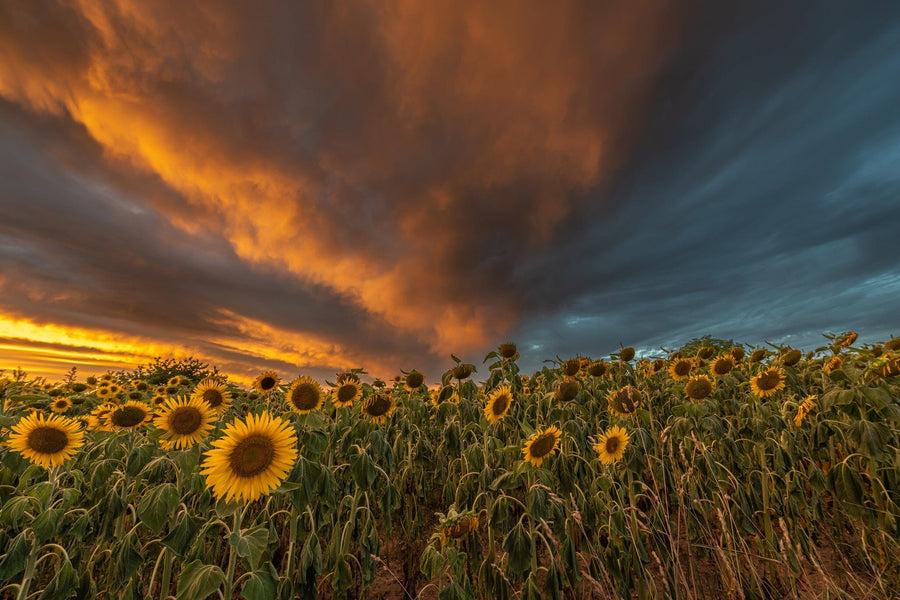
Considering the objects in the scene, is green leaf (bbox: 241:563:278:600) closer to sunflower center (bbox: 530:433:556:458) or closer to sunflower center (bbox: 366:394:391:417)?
sunflower center (bbox: 530:433:556:458)

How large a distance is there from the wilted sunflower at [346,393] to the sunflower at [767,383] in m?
4.41

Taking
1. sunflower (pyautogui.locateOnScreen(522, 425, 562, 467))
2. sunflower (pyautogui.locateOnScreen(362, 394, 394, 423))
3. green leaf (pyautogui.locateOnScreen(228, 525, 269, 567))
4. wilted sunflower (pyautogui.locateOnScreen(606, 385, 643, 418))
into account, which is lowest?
green leaf (pyautogui.locateOnScreen(228, 525, 269, 567))

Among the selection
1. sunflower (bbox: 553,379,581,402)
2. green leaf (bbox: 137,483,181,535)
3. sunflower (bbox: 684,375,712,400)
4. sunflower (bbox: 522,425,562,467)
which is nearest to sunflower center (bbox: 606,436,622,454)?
sunflower (bbox: 522,425,562,467)

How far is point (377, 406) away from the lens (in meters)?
4.09

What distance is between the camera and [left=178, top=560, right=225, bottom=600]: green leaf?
74.0 inches

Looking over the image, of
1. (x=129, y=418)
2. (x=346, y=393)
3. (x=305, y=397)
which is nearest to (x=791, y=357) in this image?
(x=346, y=393)

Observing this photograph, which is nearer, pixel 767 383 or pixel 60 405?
pixel 767 383

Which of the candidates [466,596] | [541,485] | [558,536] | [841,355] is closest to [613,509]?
[558,536]

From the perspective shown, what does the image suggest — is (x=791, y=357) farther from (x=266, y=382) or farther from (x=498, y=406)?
(x=266, y=382)

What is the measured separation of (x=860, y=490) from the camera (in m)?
3.00

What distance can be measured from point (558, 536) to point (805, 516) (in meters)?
2.71

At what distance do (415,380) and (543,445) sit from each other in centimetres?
257

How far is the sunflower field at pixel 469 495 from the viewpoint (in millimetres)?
2455

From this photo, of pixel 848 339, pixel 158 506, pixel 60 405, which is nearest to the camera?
pixel 158 506
